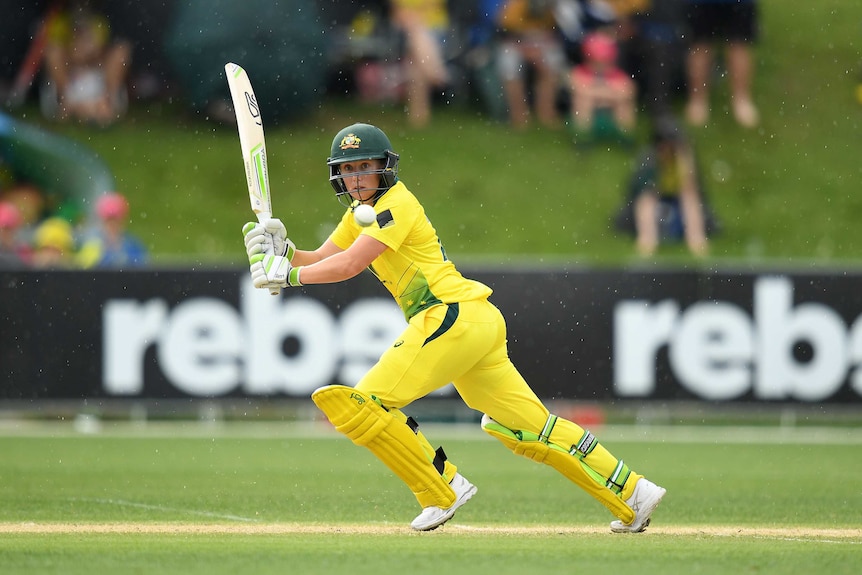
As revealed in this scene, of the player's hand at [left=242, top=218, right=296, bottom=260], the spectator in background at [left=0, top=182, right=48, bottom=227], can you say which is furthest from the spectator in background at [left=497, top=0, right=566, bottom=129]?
the player's hand at [left=242, top=218, right=296, bottom=260]

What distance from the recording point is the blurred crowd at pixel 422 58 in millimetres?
17734

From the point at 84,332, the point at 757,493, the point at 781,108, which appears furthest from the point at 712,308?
the point at 781,108

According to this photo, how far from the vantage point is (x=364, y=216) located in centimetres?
662

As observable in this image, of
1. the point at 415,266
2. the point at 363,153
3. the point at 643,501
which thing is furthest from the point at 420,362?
the point at 643,501

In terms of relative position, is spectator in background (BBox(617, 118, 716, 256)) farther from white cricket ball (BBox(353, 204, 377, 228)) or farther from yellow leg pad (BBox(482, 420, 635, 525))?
white cricket ball (BBox(353, 204, 377, 228))

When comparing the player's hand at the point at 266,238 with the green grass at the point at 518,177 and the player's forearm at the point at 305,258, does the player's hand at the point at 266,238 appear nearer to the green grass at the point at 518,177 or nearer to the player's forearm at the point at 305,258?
the player's forearm at the point at 305,258

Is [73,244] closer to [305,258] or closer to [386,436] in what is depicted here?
[305,258]

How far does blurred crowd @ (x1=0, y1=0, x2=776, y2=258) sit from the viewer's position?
698 inches

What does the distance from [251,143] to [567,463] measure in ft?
7.53

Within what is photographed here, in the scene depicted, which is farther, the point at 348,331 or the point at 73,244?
the point at 73,244

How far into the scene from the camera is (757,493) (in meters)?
8.98

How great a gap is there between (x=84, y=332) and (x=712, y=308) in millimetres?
5739

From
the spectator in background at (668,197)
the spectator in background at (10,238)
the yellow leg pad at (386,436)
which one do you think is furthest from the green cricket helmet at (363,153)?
the spectator in background at (668,197)

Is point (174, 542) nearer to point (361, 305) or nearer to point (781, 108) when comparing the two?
point (361, 305)
